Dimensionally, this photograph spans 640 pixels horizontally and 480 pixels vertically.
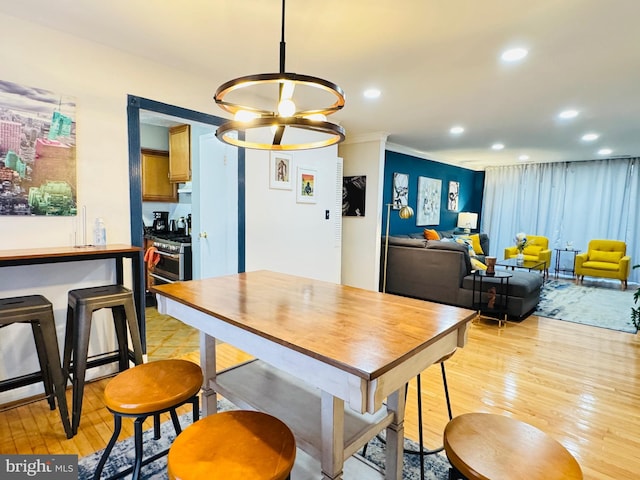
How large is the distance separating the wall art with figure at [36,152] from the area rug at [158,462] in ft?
4.91

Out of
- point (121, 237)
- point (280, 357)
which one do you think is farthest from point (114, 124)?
point (280, 357)

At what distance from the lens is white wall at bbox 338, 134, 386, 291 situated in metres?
5.01

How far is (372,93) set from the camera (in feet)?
10.8

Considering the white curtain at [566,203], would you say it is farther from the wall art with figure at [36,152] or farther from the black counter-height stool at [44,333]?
the black counter-height stool at [44,333]

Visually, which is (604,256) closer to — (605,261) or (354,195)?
(605,261)

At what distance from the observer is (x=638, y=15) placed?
6.31ft

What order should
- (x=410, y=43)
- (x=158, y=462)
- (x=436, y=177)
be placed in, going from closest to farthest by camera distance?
(x=158, y=462), (x=410, y=43), (x=436, y=177)

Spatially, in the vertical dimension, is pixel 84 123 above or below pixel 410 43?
below

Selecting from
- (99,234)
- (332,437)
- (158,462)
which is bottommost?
(158,462)

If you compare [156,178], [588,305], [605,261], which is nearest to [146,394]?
[156,178]

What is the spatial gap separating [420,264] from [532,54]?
123 inches

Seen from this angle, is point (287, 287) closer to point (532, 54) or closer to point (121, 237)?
point (121, 237)

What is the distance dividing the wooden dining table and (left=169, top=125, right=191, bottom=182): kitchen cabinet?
275 centimetres

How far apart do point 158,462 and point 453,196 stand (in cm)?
743
